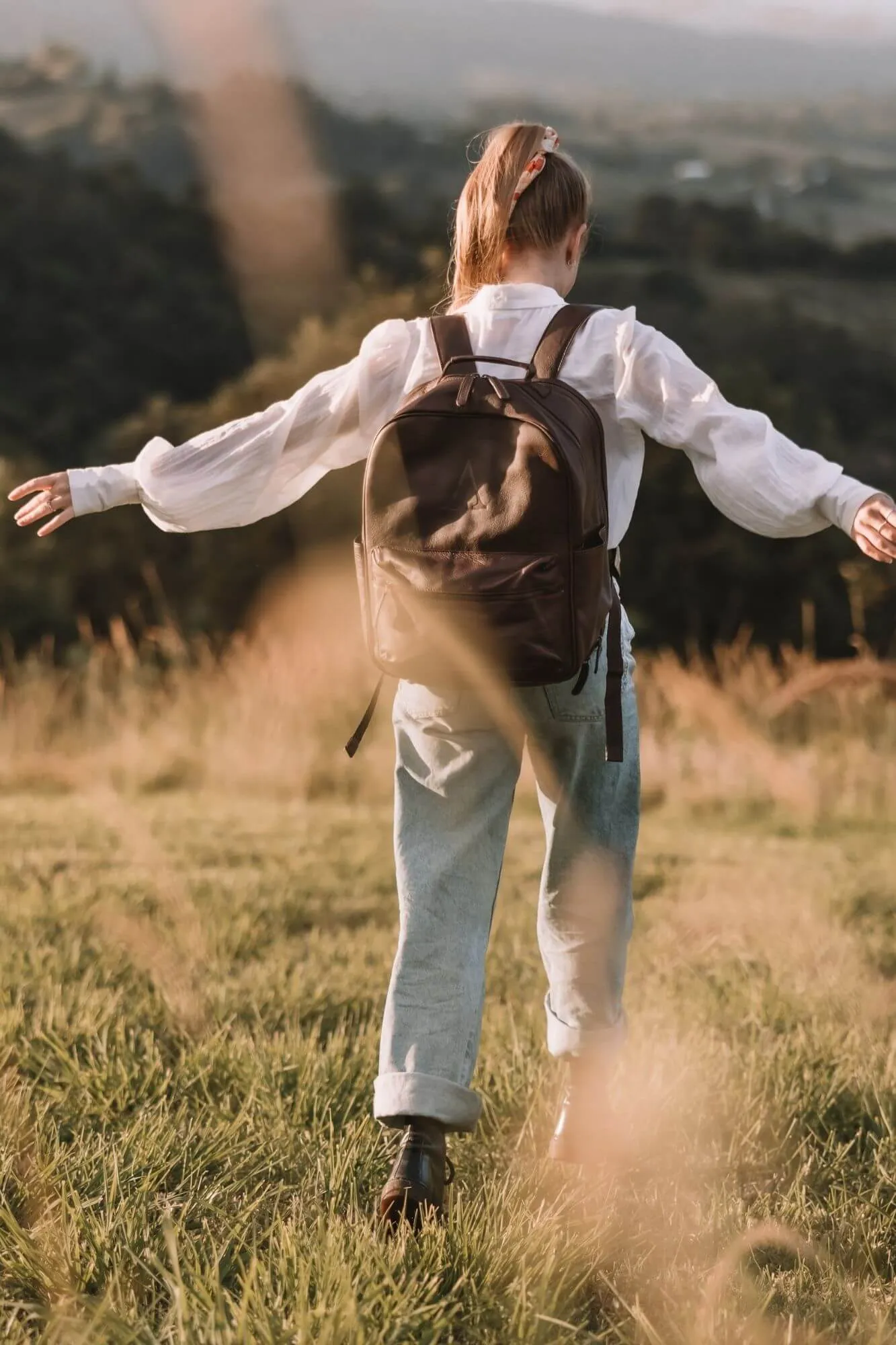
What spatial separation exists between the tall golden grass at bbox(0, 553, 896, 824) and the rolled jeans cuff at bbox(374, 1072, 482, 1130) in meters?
4.10

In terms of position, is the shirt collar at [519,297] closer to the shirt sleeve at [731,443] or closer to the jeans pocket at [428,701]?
the shirt sleeve at [731,443]

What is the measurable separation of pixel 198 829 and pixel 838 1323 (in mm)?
4579

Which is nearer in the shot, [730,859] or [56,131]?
[730,859]

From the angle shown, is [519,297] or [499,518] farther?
[519,297]

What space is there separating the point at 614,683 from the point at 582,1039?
0.72m

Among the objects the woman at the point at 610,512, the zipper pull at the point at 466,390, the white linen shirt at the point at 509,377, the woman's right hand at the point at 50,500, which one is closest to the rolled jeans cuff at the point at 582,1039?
the woman at the point at 610,512

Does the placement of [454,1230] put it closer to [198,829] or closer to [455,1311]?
[455,1311]

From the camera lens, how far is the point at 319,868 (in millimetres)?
5699

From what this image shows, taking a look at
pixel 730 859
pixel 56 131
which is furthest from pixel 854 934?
pixel 56 131

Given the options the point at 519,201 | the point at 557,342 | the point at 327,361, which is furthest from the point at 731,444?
the point at 327,361

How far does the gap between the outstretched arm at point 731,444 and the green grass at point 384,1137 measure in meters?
1.18

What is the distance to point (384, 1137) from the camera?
2.86m

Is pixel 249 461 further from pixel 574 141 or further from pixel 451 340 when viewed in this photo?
pixel 574 141

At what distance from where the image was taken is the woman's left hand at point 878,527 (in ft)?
7.65
